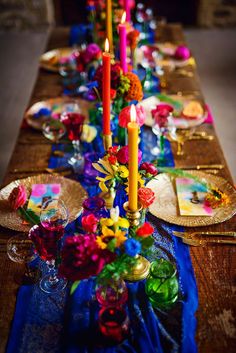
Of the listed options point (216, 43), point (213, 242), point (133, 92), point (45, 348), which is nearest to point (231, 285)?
point (213, 242)

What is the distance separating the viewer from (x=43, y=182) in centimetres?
193

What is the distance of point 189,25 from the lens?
5.77m

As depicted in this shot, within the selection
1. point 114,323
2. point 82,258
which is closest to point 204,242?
point 114,323

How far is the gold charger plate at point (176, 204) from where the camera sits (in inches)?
65.5

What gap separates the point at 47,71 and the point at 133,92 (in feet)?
4.08

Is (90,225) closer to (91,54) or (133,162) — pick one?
(133,162)

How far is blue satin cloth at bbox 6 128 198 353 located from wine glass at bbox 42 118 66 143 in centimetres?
81

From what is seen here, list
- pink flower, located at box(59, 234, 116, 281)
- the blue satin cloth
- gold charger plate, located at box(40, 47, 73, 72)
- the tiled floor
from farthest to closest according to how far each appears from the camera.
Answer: the tiled floor < gold charger plate, located at box(40, 47, 73, 72) < the blue satin cloth < pink flower, located at box(59, 234, 116, 281)

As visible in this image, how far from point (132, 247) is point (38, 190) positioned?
79 cm

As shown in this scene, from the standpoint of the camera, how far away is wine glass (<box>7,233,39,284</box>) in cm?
149

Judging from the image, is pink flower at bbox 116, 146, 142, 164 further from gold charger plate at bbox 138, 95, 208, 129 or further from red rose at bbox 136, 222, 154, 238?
gold charger plate at bbox 138, 95, 208, 129

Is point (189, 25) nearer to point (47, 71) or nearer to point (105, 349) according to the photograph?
point (47, 71)

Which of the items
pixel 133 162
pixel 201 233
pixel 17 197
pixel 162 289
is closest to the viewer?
pixel 133 162

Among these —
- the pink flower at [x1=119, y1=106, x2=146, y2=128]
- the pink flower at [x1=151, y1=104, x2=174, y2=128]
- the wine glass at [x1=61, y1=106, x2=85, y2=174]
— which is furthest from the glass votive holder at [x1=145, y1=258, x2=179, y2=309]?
the pink flower at [x1=151, y1=104, x2=174, y2=128]
